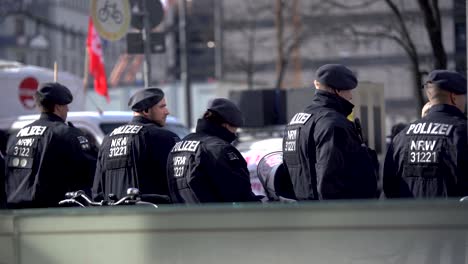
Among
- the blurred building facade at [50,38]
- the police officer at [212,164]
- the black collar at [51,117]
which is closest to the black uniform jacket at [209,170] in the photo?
the police officer at [212,164]

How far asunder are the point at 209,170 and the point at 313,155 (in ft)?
2.11

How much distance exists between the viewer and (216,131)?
5816mm

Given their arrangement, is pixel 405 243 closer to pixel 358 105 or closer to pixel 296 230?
pixel 296 230

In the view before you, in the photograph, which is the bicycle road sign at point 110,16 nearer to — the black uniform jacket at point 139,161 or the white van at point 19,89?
the white van at point 19,89

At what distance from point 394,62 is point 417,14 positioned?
19.0 meters

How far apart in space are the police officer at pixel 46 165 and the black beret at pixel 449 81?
261 cm

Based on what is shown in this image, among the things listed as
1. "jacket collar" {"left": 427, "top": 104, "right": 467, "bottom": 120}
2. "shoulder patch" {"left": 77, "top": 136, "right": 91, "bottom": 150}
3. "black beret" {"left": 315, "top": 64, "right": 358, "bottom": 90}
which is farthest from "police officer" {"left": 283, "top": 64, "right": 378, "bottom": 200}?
"shoulder patch" {"left": 77, "top": 136, "right": 91, "bottom": 150}

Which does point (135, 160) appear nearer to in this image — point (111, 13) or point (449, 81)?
point (449, 81)

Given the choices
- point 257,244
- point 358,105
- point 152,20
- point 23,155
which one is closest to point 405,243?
point 257,244

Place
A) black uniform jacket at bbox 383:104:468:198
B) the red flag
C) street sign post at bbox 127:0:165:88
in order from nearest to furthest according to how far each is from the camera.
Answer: black uniform jacket at bbox 383:104:468:198 → street sign post at bbox 127:0:165:88 → the red flag

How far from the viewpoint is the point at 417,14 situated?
18.4 meters

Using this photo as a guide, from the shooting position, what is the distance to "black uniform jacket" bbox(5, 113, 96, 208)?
669 centimetres

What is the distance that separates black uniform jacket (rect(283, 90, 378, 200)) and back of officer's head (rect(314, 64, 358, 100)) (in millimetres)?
52

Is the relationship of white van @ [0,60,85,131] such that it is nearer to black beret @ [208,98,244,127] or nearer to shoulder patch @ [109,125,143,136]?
shoulder patch @ [109,125,143,136]
